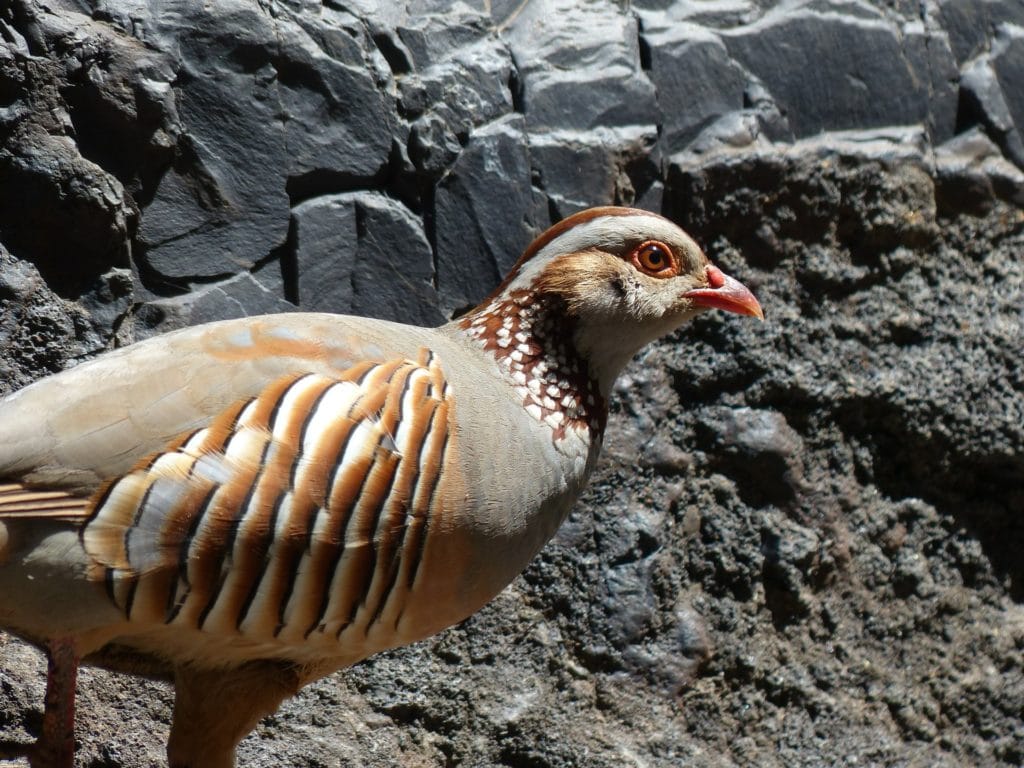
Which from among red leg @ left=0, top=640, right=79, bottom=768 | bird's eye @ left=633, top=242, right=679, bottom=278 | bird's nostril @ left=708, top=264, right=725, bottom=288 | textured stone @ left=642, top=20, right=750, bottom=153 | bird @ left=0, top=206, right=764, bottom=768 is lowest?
red leg @ left=0, top=640, right=79, bottom=768

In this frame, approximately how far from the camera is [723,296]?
3191 mm

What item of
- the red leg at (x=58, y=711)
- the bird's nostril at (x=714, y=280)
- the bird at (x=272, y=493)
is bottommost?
the red leg at (x=58, y=711)

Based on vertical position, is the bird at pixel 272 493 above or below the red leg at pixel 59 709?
above

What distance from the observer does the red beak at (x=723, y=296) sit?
3.18 metres

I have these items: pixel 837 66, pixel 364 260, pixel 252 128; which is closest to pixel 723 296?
pixel 364 260

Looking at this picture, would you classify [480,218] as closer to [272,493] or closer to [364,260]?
[364,260]

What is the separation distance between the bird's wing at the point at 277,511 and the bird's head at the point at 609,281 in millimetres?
587

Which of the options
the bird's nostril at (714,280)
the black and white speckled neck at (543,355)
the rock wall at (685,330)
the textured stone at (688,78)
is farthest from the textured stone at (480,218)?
the bird's nostril at (714,280)

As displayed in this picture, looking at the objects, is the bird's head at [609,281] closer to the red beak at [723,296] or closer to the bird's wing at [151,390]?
the red beak at [723,296]

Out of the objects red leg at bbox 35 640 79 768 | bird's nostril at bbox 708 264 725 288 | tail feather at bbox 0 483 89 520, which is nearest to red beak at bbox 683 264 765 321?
bird's nostril at bbox 708 264 725 288

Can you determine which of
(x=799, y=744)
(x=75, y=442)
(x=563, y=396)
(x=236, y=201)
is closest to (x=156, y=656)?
(x=75, y=442)

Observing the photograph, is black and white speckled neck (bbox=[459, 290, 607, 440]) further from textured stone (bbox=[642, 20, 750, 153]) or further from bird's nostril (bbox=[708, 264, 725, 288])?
textured stone (bbox=[642, 20, 750, 153])

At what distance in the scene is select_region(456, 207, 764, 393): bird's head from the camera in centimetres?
306

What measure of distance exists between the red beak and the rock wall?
78cm
